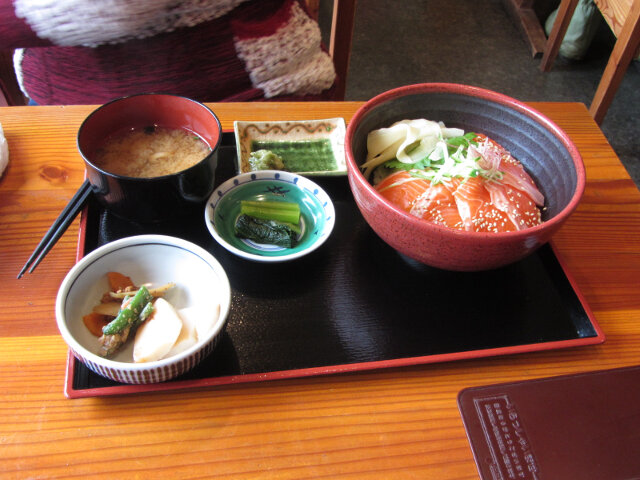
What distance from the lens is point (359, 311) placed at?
2.99 ft

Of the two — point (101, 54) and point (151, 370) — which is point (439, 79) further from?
point (151, 370)

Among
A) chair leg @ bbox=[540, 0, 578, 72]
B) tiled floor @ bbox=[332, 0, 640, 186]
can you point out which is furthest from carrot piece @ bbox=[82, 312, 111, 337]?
chair leg @ bbox=[540, 0, 578, 72]

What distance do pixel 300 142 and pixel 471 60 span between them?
248 cm

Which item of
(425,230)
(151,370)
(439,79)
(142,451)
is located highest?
(425,230)

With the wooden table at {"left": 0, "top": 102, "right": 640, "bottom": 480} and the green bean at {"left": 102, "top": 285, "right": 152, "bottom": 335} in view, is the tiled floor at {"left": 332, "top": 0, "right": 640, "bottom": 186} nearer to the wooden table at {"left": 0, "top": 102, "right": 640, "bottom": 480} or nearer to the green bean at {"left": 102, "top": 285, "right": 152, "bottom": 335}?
the wooden table at {"left": 0, "top": 102, "right": 640, "bottom": 480}

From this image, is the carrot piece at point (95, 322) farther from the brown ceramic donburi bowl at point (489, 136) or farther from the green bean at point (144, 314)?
the brown ceramic donburi bowl at point (489, 136)

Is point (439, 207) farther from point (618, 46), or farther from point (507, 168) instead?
point (618, 46)

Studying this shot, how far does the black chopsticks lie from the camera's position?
0.93 meters

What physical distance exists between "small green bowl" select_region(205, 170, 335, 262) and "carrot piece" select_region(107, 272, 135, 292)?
6.9 inches

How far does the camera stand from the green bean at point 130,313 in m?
0.76

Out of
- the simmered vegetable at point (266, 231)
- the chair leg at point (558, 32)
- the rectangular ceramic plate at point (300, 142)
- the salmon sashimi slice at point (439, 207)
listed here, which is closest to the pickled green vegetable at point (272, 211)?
the simmered vegetable at point (266, 231)

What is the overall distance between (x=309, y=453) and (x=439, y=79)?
2809 mm

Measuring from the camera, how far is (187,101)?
3.52 ft

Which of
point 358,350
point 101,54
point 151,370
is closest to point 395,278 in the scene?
point 358,350
